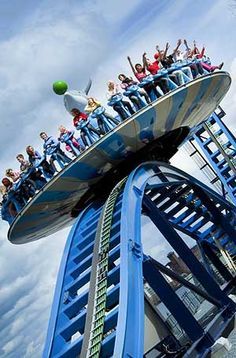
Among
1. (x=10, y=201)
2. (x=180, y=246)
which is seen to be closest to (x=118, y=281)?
(x=180, y=246)

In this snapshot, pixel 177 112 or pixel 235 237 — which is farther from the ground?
pixel 177 112

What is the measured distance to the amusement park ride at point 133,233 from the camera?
18.8 feet

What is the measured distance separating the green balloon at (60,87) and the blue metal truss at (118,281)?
2752mm

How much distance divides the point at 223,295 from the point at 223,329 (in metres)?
1.14

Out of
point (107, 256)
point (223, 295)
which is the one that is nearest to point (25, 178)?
point (107, 256)

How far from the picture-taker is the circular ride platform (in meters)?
9.10

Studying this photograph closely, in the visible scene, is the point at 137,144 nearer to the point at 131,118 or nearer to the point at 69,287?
the point at 131,118

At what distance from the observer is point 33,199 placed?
30.7 feet

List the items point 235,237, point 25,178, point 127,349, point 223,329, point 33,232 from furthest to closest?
point 235,237 < point 33,232 < point 25,178 < point 223,329 < point 127,349

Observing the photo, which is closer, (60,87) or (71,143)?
Result: (71,143)

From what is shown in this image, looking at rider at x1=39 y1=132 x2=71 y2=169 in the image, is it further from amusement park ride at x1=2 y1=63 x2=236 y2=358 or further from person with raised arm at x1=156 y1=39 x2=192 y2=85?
person with raised arm at x1=156 y1=39 x2=192 y2=85

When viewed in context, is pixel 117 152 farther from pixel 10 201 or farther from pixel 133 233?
pixel 133 233

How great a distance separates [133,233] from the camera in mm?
6742

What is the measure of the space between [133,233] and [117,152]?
321cm
